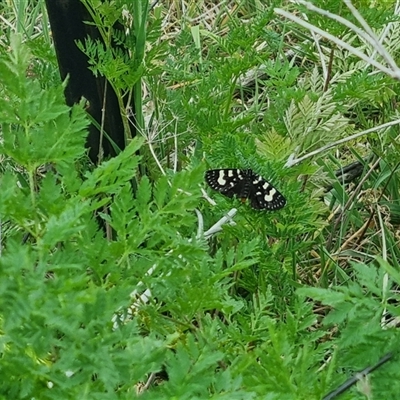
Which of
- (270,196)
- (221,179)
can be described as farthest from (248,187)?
(221,179)

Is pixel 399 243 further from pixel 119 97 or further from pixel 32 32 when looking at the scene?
pixel 32 32

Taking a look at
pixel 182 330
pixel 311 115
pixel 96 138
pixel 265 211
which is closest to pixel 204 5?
pixel 96 138

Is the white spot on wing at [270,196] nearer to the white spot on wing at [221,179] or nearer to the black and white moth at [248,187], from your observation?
the black and white moth at [248,187]

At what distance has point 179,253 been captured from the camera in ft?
A: 3.02

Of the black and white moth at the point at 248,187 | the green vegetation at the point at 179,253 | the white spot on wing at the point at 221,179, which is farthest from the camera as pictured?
the white spot on wing at the point at 221,179

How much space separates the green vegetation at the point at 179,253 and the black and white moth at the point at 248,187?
19mm

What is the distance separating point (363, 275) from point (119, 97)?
81cm

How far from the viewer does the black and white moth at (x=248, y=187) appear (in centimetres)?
127

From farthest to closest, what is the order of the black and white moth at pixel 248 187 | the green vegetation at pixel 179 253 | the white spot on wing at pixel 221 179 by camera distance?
the white spot on wing at pixel 221 179, the black and white moth at pixel 248 187, the green vegetation at pixel 179 253

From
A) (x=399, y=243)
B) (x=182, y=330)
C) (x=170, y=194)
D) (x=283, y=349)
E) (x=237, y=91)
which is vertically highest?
(x=170, y=194)

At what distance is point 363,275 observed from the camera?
91 centimetres

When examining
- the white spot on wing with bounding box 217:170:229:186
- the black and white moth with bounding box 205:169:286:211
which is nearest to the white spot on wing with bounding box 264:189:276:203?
the black and white moth with bounding box 205:169:286:211

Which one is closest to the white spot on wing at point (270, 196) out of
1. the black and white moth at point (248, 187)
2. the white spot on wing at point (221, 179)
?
the black and white moth at point (248, 187)

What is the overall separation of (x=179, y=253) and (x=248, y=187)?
0.39 meters
